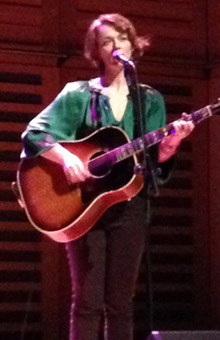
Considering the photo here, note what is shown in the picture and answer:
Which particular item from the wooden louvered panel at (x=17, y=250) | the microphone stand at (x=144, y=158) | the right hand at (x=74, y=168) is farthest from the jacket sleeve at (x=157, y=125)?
the wooden louvered panel at (x=17, y=250)

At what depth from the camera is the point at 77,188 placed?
3.28 meters

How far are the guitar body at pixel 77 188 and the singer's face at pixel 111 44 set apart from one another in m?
0.30

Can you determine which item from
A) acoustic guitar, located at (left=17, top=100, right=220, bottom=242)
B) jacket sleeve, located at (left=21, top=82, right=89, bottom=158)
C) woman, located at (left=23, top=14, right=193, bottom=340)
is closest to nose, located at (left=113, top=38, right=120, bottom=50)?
woman, located at (left=23, top=14, right=193, bottom=340)

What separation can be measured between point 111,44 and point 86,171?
1.88 ft

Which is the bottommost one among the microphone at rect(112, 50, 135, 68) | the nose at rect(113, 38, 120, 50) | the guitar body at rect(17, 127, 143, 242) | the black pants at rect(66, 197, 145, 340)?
the black pants at rect(66, 197, 145, 340)

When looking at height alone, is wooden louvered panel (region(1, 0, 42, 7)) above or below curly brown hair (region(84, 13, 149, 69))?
above

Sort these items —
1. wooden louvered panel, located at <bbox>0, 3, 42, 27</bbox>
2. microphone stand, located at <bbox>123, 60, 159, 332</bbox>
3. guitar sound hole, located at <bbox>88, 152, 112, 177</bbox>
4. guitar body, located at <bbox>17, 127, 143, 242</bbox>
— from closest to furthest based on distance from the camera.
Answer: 1. microphone stand, located at <bbox>123, 60, 159, 332</bbox>
2. guitar body, located at <bbox>17, 127, 143, 242</bbox>
3. guitar sound hole, located at <bbox>88, 152, 112, 177</bbox>
4. wooden louvered panel, located at <bbox>0, 3, 42, 27</bbox>

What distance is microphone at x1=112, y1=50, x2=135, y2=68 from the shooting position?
305cm

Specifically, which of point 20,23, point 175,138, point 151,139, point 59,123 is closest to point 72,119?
point 59,123

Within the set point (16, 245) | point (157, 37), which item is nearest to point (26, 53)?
point (157, 37)

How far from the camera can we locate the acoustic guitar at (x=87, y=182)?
3.18m

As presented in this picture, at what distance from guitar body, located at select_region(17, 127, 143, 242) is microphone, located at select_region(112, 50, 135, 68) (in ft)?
1.04

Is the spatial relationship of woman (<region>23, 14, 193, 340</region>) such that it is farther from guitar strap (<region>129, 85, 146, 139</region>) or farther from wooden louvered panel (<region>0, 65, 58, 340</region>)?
wooden louvered panel (<region>0, 65, 58, 340</region>)

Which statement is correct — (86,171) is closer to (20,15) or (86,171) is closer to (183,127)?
(183,127)
